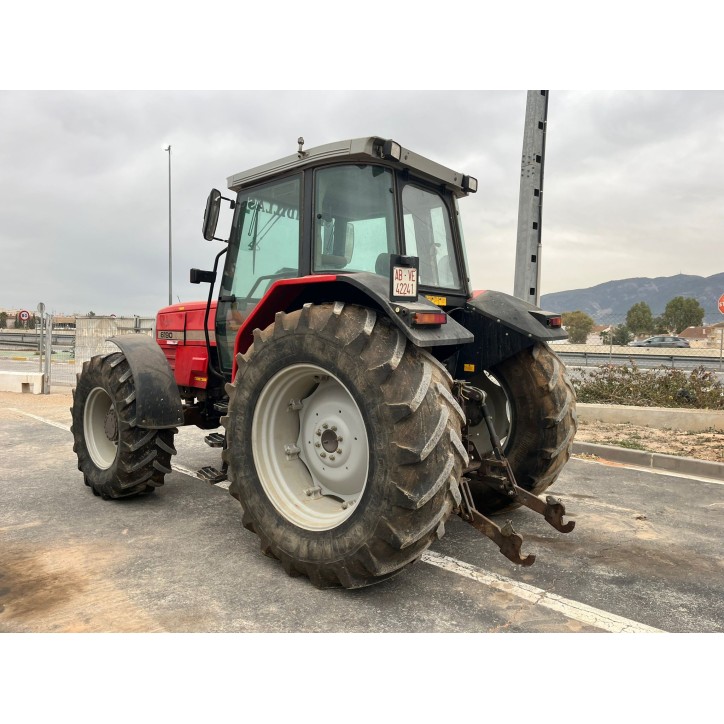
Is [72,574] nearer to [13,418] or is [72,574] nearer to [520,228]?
[520,228]

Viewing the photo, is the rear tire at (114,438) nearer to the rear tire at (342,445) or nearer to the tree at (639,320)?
the rear tire at (342,445)

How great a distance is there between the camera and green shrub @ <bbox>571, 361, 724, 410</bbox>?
379 inches

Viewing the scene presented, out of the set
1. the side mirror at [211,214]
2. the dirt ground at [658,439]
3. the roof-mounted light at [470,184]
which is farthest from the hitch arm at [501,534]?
the dirt ground at [658,439]

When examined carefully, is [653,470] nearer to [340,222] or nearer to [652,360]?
[340,222]

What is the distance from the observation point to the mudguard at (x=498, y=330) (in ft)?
13.7

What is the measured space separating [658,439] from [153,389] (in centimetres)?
659

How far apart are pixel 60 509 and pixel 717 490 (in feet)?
20.1

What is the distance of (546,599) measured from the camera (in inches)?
126

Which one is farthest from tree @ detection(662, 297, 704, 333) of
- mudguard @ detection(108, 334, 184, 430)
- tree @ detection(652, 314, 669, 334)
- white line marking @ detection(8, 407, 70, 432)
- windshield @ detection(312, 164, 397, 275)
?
mudguard @ detection(108, 334, 184, 430)

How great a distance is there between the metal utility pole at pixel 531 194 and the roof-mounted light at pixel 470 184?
125 inches

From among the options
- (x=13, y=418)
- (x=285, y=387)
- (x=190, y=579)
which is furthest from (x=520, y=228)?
(x=13, y=418)

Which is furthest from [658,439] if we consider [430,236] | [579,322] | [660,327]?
[660,327]

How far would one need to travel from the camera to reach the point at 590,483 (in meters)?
5.94

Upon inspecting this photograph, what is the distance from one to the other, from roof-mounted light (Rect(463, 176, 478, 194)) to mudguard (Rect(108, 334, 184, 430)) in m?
2.90
